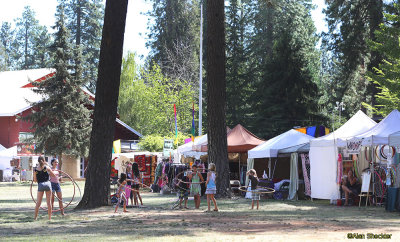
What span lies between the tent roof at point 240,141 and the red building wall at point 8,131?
27.3m

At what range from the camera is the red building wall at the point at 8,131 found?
5293 centimetres

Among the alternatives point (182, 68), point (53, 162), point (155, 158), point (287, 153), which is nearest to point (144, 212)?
point (53, 162)

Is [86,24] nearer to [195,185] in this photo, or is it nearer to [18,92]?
[18,92]

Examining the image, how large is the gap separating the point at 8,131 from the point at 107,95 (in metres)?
35.1

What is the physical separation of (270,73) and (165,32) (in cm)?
2164

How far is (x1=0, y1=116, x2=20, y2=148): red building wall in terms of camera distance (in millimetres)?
52928

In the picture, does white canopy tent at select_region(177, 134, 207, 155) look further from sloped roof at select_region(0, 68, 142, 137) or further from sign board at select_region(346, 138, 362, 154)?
sloped roof at select_region(0, 68, 142, 137)

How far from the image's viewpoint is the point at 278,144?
27922mm

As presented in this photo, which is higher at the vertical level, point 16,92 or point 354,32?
point 354,32

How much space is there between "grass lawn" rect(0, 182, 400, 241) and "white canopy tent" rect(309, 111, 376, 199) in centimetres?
446

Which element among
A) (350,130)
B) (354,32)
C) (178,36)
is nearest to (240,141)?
(350,130)

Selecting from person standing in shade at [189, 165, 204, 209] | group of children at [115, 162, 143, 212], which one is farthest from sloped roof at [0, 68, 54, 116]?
person standing in shade at [189, 165, 204, 209]

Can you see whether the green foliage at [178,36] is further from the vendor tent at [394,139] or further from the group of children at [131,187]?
the vendor tent at [394,139]

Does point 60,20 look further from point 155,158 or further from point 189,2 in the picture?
point 189,2
